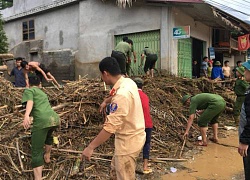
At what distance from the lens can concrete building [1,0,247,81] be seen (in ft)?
33.7

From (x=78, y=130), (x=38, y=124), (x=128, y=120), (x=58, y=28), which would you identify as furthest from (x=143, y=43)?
(x=128, y=120)

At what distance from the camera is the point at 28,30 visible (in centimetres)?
1573

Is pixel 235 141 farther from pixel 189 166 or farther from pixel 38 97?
pixel 38 97

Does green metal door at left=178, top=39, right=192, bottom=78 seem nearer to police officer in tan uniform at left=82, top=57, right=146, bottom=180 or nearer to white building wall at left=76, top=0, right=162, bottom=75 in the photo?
white building wall at left=76, top=0, right=162, bottom=75

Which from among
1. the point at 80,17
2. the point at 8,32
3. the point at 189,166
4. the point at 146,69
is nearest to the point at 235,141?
the point at 189,166

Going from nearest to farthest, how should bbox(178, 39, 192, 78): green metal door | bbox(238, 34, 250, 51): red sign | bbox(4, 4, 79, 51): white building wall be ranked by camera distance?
1. bbox(178, 39, 192, 78): green metal door
2. bbox(238, 34, 250, 51): red sign
3. bbox(4, 4, 79, 51): white building wall

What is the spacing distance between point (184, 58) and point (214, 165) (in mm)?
6746

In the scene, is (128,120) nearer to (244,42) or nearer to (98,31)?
(98,31)

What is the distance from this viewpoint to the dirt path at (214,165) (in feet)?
14.8

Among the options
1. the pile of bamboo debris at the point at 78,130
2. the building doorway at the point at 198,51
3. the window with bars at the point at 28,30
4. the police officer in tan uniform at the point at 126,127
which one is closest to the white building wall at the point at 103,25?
the pile of bamboo debris at the point at 78,130

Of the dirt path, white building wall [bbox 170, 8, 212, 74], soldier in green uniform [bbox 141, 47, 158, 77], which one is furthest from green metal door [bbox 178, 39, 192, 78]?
the dirt path

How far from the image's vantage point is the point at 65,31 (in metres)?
13.6

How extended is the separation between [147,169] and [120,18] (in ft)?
26.0

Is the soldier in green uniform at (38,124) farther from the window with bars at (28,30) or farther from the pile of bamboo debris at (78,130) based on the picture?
the window with bars at (28,30)
